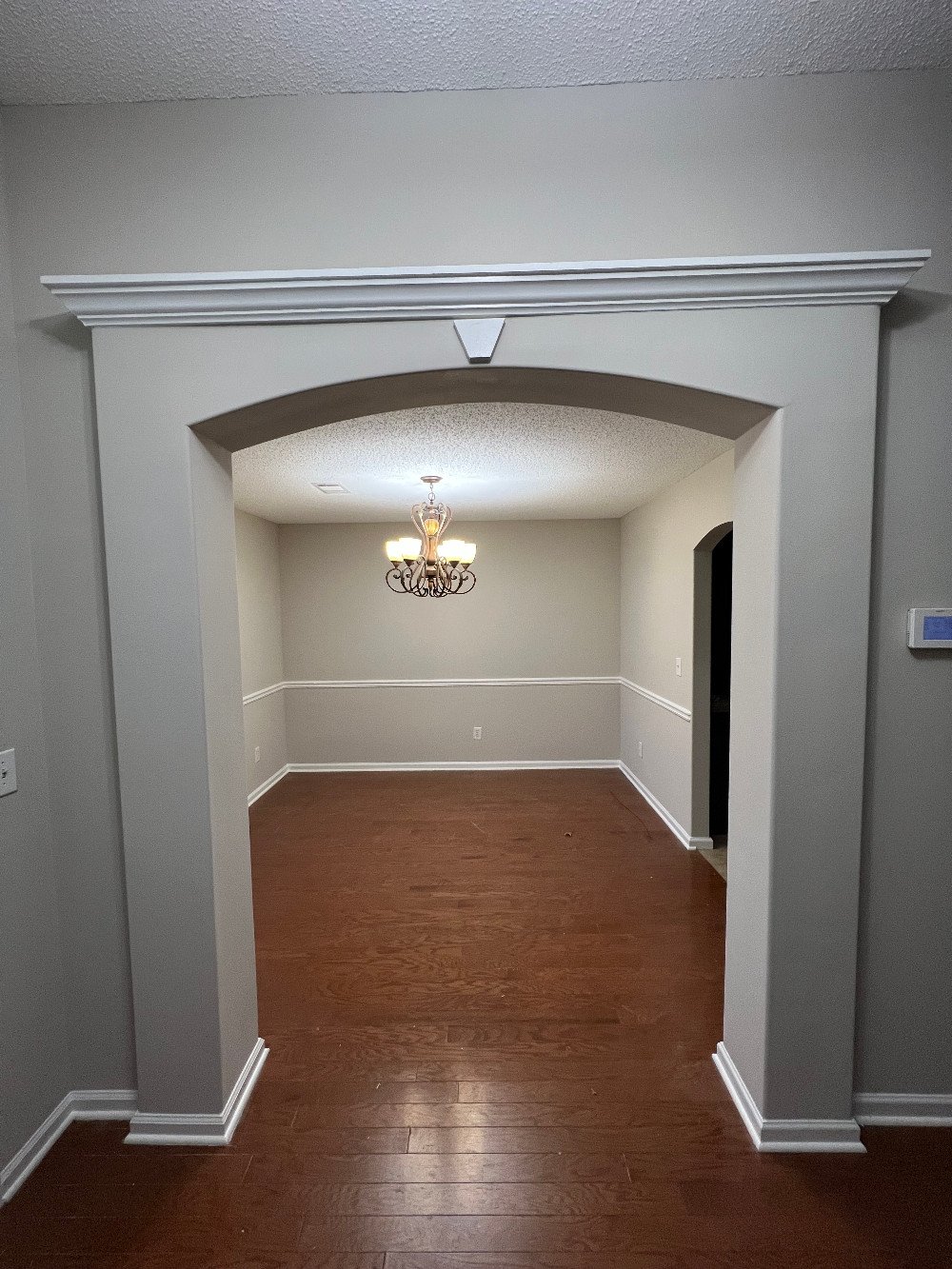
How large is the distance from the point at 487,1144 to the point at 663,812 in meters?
3.03

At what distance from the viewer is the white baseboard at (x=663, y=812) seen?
3.72 m

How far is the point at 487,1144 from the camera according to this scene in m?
1.59

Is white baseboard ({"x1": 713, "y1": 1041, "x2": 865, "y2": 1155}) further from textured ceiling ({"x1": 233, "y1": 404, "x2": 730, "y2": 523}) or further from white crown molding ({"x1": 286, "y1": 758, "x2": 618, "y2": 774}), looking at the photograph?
white crown molding ({"x1": 286, "y1": 758, "x2": 618, "y2": 774})

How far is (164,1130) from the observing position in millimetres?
1613

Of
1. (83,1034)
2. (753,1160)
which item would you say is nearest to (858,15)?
(753,1160)

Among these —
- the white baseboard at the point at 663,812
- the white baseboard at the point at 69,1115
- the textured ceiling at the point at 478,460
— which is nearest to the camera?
the white baseboard at the point at 69,1115

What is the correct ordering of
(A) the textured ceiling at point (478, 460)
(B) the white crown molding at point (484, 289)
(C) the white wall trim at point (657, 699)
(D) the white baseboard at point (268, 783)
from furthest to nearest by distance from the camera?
(D) the white baseboard at point (268, 783) → (C) the white wall trim at point (657, 699) → (A) the textured ceiling at point (478, 460) → (B) the white crown molding at point (484, 289)

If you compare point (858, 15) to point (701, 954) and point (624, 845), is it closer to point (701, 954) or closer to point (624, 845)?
point (701, 954)

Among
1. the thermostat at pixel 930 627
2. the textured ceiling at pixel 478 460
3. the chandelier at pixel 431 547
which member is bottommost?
the thermostat at pixel 930 627

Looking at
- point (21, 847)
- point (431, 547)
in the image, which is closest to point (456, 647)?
point (431, 547)

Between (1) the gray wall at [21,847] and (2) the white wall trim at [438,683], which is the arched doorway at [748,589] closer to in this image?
(1) the gray wall at [21,847]

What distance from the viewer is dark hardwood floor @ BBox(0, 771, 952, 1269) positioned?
4.41ft

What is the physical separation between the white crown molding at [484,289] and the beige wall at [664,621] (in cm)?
163

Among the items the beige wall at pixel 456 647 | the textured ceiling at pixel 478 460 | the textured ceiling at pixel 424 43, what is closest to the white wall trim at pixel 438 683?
the beige wall at pixel 456 647
